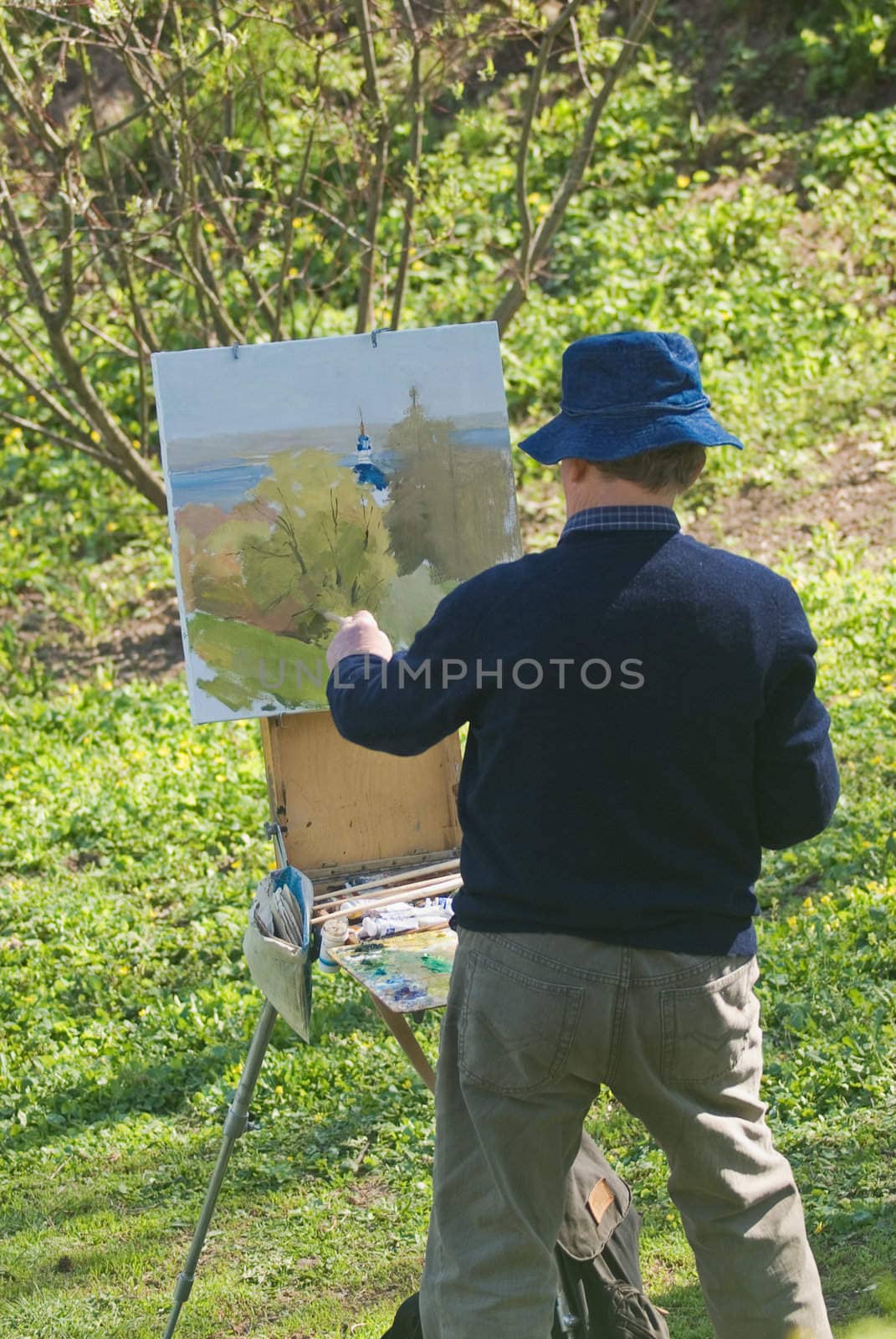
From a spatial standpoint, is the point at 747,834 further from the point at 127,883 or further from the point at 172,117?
the point at 172,117

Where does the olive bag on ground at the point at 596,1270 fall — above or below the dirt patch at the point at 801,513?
below

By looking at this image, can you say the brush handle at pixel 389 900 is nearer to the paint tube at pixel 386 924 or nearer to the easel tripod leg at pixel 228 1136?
the paint tube at pixel 386 924

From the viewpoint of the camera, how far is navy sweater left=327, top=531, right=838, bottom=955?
1.92 m

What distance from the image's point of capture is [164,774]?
5.48m

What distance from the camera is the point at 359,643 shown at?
2.33m

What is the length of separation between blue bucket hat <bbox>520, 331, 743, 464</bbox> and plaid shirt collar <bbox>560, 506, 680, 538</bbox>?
0.07 metres

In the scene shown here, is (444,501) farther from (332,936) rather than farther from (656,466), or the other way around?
(656,466)

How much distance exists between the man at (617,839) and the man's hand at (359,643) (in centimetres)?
21

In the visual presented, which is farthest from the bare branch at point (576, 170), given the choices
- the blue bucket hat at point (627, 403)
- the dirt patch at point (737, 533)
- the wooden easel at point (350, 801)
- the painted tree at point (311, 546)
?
the blue bucket hat at point (627, 403)

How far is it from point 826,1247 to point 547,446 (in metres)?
1.82

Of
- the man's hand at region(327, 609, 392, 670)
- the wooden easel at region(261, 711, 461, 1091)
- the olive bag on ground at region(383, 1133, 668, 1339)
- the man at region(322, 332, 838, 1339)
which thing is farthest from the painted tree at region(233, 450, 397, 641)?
the olive bag on ground at region(383, 1133, 668, 1339)

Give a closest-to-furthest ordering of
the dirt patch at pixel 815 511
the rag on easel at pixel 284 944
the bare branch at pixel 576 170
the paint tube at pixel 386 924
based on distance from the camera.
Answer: the rag on easel at pixel 284 944
the paint tube at pixel 386 924
the bare branch at pixel 576 170
the dirt patch at pixel 815 511

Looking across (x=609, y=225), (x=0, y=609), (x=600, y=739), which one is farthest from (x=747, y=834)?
(x=609, y=225)

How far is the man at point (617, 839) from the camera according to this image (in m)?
1.93
